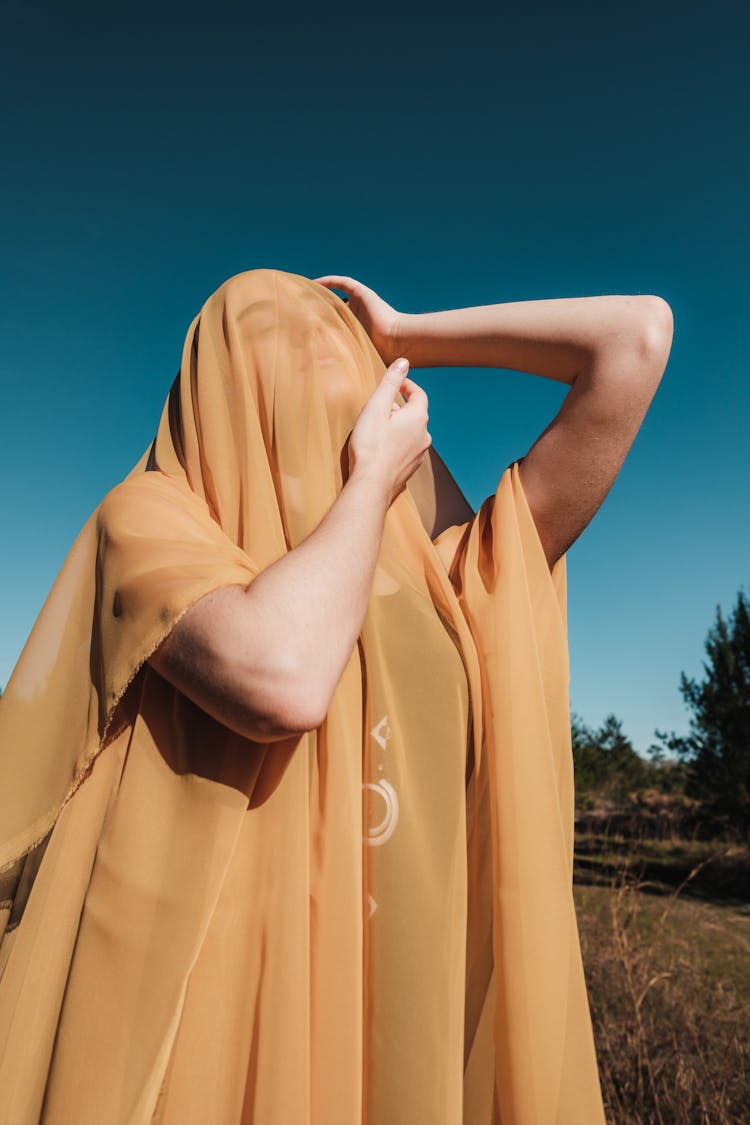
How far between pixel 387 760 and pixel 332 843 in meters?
0.16

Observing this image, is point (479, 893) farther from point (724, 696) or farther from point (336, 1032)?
point (724, 696)

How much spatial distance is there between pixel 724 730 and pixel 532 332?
879 inches

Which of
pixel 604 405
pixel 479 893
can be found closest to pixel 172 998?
pixel 479 893

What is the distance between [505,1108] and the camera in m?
1.13

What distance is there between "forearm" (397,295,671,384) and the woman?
0.01m

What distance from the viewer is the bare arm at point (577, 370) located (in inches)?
55.2

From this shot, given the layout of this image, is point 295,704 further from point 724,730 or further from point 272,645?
point 724,730

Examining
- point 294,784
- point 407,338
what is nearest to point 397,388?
point 407,338

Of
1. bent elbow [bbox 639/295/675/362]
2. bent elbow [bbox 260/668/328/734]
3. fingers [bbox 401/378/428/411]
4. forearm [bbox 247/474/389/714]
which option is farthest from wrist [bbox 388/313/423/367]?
bent elbow [bbox 260/668/328/734]

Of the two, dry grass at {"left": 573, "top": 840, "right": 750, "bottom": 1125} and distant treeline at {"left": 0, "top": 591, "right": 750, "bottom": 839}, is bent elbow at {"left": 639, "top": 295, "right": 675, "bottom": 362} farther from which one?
distant treeline at {"left": 0, "top": 591, "right": 750, "bottom": 839}

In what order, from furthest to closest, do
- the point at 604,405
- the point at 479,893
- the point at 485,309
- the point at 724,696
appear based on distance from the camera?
the point at 724,696
the point at 485,309
the point at 604,405
the point at 479,893

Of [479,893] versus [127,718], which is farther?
[479,893]

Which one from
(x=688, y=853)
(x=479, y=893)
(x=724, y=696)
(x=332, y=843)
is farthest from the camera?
(x=688, y=853)

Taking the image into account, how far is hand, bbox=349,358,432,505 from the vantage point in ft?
4.30
